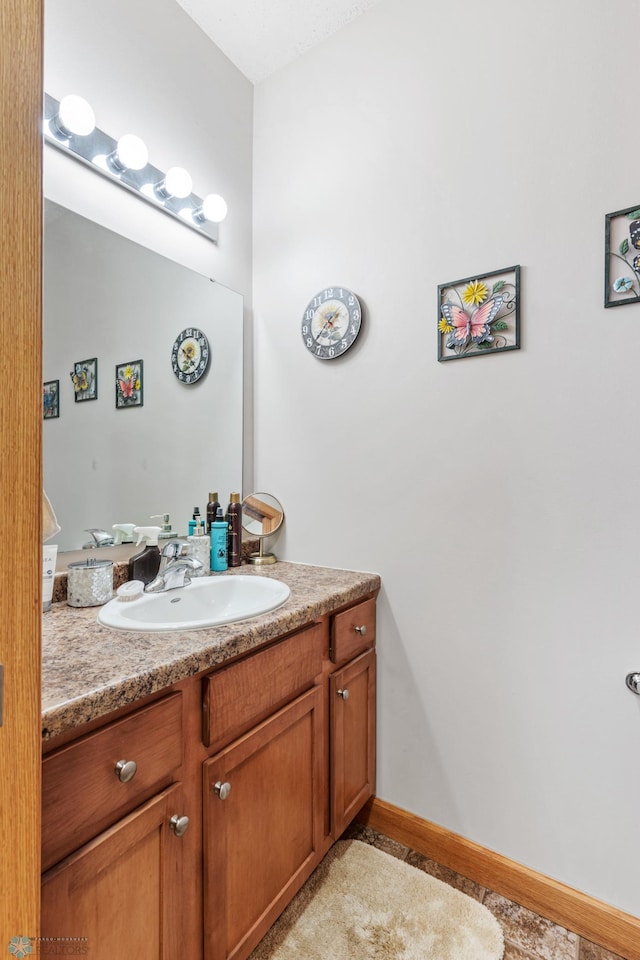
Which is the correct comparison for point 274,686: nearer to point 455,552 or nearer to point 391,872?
point 455,552

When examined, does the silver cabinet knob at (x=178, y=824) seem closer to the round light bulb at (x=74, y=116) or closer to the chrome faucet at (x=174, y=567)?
the chrome faucet at (x=174, y=567)

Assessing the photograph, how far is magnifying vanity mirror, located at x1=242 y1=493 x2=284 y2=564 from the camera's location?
1817 millimetres

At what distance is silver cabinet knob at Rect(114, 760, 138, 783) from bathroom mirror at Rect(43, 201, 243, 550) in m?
0.71

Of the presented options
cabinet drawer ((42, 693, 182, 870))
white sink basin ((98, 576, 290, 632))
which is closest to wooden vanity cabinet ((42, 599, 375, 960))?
cabinet drawer ((42, 693, 182, 870))

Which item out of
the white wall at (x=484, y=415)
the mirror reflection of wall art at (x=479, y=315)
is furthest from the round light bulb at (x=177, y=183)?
the mirror reflection of wall art at (x=479, y=315)

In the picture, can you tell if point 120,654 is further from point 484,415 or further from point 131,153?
point 131,153

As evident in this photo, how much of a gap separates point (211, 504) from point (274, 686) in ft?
2.52

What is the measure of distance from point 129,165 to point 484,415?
4.35 feet

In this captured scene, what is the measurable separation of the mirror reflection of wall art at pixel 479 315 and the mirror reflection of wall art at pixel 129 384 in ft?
3.19

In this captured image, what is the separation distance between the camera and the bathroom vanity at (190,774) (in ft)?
2.34

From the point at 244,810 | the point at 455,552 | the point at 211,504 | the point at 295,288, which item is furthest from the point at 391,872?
the point at 295,288

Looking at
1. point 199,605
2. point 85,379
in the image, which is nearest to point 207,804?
point 199,605

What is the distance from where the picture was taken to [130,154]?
1390 millimetres

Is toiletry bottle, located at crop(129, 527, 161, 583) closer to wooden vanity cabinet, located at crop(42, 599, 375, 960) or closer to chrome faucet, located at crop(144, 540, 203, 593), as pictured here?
chrome faucet, located at crop(144, 540, 203, 593)
